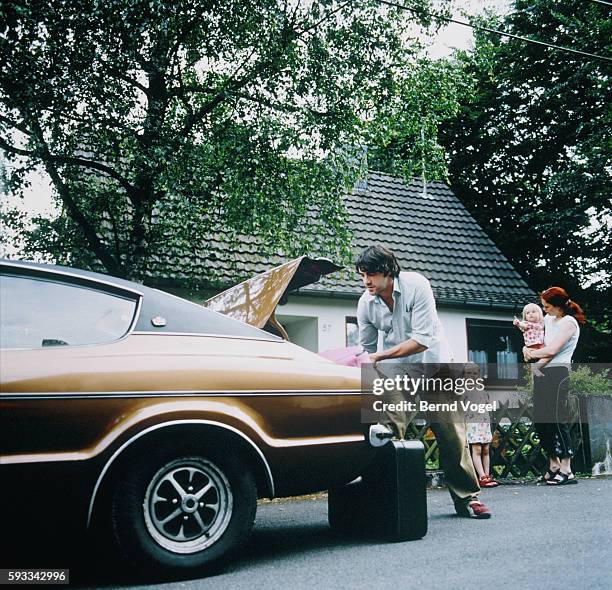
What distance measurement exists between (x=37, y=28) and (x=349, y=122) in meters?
4.09

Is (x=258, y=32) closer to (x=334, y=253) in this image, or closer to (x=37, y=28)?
(x=37, y=28)

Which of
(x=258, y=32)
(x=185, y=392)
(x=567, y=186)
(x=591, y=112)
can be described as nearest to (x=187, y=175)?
(x=258, y=32)

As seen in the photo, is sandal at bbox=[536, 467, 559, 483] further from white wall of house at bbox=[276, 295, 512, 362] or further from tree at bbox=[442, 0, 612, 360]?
tree at bbox=[442, 0, 612, 360]

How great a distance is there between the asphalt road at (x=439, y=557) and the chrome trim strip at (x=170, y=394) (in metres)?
0.89

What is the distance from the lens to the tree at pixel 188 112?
873cm

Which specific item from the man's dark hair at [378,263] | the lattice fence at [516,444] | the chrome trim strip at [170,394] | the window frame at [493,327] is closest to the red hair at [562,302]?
the lattice fence at [516,444]

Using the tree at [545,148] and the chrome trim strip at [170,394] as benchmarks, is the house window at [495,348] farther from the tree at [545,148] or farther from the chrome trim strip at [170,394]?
the chrome trim strip at [170,394]

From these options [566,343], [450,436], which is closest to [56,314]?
[450,436]

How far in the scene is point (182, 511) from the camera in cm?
359

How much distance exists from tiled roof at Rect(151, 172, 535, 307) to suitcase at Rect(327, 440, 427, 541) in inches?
381

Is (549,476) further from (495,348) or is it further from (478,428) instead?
(495,348)

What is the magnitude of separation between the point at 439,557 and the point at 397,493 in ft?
1.77

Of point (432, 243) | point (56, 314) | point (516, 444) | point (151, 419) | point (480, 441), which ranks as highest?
point (432, 243)

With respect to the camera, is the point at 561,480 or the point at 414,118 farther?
the point at 414,118
